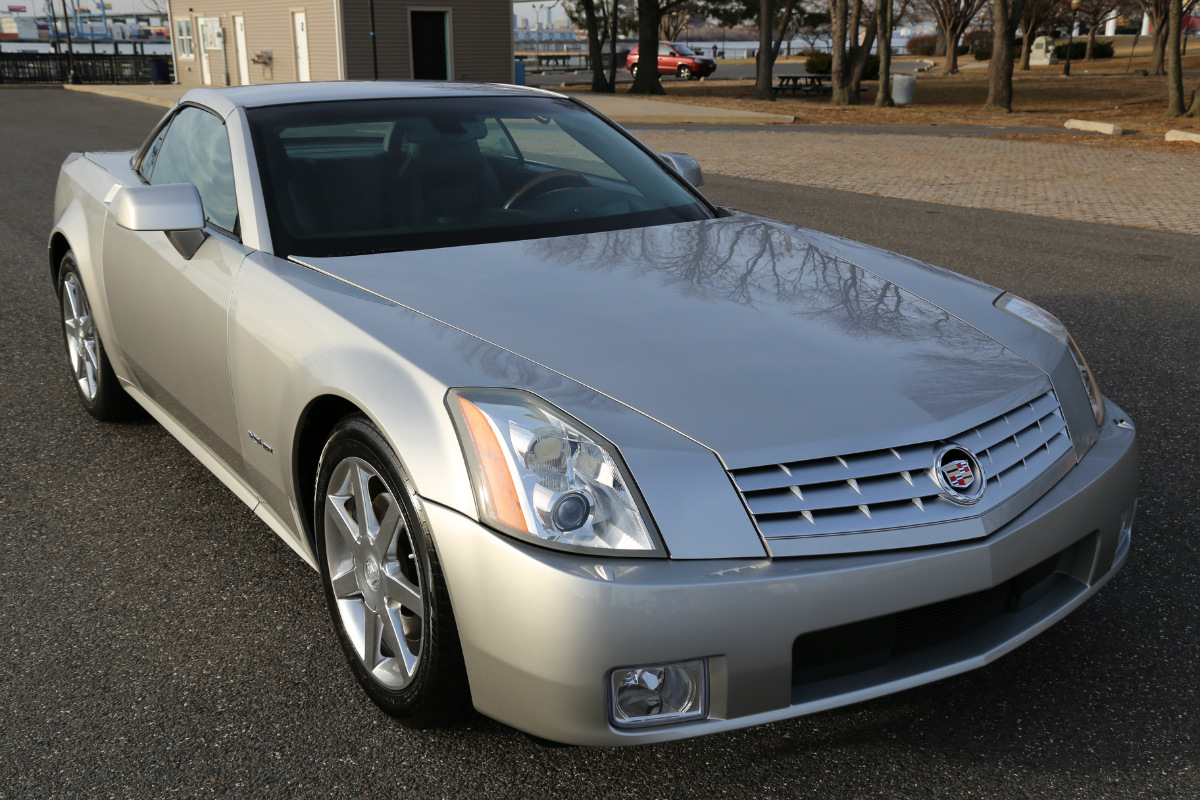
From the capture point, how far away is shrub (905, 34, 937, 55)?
8700 cm

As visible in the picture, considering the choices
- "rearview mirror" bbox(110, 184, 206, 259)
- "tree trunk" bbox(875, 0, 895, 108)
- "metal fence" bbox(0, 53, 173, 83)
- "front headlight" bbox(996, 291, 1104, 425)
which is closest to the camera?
"front headlight" bbox(996, 291, 1104, 425)

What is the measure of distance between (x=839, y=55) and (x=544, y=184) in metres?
30.1

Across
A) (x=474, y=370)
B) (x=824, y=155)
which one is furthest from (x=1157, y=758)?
(x=824, y=155)

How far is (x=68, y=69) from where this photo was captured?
4831 centimetres

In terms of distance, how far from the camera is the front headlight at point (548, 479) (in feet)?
6.79

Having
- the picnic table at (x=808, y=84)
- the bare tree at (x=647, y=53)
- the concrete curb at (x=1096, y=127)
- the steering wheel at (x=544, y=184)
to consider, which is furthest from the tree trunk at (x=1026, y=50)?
the steering wheel at (x=544, y=184)

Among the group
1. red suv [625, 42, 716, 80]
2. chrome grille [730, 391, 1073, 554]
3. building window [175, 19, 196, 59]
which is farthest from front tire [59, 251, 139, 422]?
red suv [625, 42, 716, 80]

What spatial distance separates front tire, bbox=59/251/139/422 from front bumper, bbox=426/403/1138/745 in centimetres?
289

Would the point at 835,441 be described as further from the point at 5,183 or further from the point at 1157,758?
the point at 5,183

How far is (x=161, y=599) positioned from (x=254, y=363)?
0.88 meters

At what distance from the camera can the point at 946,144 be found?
18.8 m

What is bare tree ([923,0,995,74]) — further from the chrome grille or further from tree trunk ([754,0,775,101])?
the chrome grille

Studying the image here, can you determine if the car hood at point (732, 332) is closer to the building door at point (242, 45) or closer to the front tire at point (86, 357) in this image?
the front tire at point (86, 357)

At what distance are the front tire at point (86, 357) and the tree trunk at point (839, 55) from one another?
29533 mm
